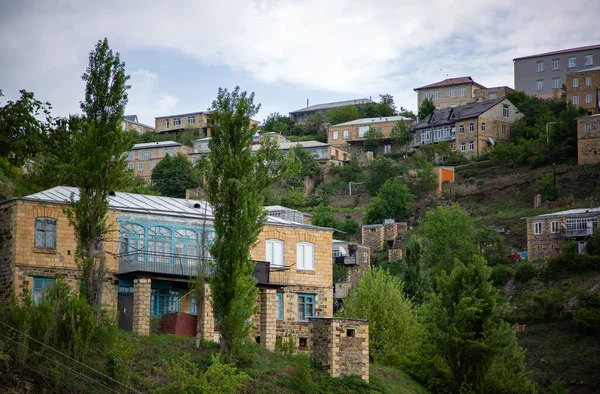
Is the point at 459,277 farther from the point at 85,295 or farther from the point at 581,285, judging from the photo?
the point at 581,285

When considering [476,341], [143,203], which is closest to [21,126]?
[143,203]

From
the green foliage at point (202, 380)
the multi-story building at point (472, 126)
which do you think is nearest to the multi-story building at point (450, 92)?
the multi-story building at point (472, 126)

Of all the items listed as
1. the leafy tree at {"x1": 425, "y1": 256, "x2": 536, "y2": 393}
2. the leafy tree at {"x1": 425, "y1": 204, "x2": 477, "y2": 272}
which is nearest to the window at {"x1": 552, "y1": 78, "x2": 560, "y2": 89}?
the leafy tree at {"x1": 425, "y1": 204, "x2": 477, "y2": 272}

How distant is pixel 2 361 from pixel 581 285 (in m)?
40.7

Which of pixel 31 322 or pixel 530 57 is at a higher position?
pixel 530 57

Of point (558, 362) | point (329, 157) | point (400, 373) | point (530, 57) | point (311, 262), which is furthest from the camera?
point (530, 57)

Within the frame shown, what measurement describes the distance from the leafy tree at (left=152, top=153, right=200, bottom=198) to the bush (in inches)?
1420

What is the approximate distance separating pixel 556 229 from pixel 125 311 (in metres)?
40.6

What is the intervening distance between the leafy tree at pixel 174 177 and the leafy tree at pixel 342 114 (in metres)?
27.5

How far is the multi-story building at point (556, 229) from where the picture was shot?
67125 mm

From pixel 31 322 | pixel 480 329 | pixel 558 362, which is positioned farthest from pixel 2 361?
pixel 558 362

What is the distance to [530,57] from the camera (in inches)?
4427

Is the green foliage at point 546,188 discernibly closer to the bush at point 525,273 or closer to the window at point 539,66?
the bush at point 525,273

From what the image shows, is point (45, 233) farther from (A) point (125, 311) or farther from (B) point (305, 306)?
(B) point (305, 306)
